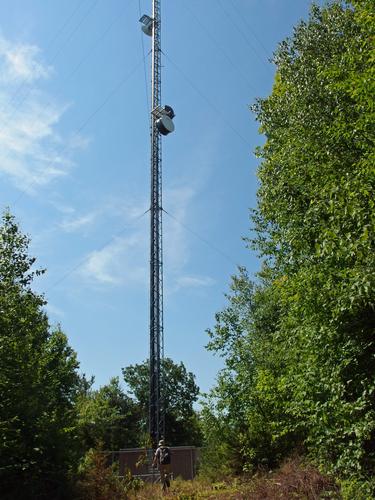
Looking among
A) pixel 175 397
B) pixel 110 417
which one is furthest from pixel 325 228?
pixel 175 397

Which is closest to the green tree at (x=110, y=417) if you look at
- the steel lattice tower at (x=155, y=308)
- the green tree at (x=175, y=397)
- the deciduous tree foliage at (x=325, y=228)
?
the green tree at (x=175, y=397)

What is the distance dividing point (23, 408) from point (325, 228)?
29.2 feet

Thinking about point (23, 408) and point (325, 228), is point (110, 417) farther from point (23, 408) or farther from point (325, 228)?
point (325, 228)

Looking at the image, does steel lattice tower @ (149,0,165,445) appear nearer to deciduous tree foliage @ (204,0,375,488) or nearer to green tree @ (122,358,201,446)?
deciduous tree foliage @ (204,0,375,488)

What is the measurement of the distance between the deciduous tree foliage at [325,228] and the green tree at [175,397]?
5168 centimetres

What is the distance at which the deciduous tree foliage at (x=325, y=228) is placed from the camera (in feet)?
28.5

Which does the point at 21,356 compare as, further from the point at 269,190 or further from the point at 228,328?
the point at 228,328

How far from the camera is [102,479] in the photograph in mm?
13805

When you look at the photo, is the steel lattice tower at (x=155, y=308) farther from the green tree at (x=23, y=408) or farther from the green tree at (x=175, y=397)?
the green tree at (x=175, y=397)

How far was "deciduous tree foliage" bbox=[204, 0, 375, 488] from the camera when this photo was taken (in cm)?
867

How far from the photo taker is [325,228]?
9.47 metres

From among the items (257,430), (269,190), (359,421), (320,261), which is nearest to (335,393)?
(359,421)

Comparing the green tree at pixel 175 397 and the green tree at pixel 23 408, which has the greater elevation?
the green tree at pixel 175 397

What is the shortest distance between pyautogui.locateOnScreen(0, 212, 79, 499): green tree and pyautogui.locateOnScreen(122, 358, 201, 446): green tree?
49.3 metres
